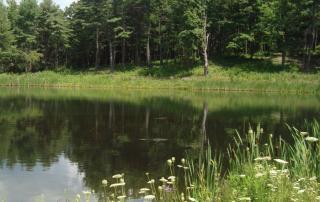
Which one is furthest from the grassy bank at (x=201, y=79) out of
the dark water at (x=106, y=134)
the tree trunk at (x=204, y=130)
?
the tree trunk at (x=204, y=130)

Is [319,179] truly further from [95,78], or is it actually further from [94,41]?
[94,41]

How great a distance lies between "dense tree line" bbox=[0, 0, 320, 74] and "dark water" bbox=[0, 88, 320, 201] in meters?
19.8

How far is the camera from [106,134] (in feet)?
64.2

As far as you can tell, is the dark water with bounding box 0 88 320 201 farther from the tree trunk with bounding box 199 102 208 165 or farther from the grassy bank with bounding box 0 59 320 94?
the grassy bank with bounding box 0 59 320 94

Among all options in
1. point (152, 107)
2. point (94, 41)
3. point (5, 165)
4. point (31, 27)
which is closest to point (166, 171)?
point (5, 165)

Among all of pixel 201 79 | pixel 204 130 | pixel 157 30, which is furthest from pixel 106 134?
pixel 157 30

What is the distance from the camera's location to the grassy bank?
Answer: 43750 millimetres

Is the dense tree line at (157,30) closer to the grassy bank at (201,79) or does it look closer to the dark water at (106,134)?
the grassy bank at (201,79)

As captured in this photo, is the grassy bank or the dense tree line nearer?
the grassy bank

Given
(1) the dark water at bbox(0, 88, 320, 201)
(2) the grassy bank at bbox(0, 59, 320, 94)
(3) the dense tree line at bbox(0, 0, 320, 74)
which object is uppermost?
(3) the dense tree line at bbox(0, 0, 320, 74)

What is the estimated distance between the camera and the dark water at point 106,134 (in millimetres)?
12070

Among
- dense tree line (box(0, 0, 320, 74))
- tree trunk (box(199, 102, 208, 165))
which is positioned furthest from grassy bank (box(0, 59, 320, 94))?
tree trunk (box(199, 102, 208, 165))

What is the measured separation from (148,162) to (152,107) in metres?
15.7

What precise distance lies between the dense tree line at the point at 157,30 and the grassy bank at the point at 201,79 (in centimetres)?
219
